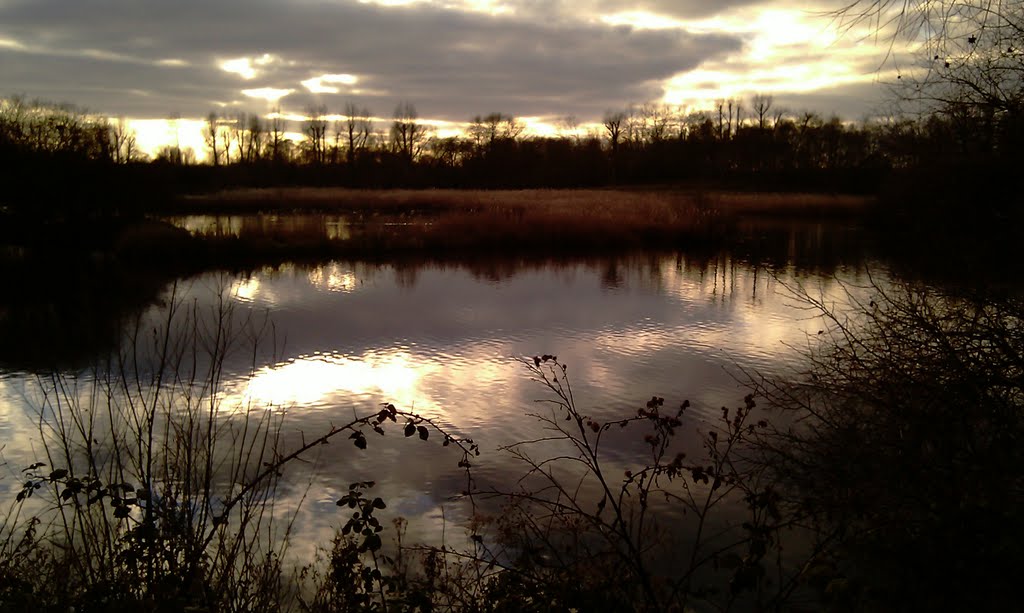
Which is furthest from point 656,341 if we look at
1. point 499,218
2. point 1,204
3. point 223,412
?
point 1,204

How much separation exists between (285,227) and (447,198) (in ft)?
38.2

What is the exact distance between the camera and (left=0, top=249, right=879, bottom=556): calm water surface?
17.4 ft

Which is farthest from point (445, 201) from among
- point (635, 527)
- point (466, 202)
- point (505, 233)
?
point (635, 527)

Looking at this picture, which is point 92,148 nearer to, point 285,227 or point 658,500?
point 285,227

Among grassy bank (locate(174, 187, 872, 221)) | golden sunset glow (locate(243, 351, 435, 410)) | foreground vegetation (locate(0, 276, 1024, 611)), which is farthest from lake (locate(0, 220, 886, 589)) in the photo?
grassy bank (locate(174, 187, 872, 221))

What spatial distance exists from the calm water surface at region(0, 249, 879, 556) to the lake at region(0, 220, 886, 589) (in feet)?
0.08

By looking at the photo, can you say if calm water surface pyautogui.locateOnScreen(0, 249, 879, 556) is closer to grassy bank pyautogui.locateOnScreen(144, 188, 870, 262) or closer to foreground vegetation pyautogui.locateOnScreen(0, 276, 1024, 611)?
foreground vegetation pyautogui.locateOnScreen(0, 276, 1024, 611)

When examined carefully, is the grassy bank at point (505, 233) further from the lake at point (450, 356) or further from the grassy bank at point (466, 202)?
the lake at point (450, 356)

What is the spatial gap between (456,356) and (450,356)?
7 cm

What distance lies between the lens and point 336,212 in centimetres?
3058

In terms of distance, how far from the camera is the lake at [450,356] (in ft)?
17.2

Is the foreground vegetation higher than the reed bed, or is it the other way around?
the reed bed

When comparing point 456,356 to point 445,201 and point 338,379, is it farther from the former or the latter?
point 445,201

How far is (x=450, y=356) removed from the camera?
8.39 meters
